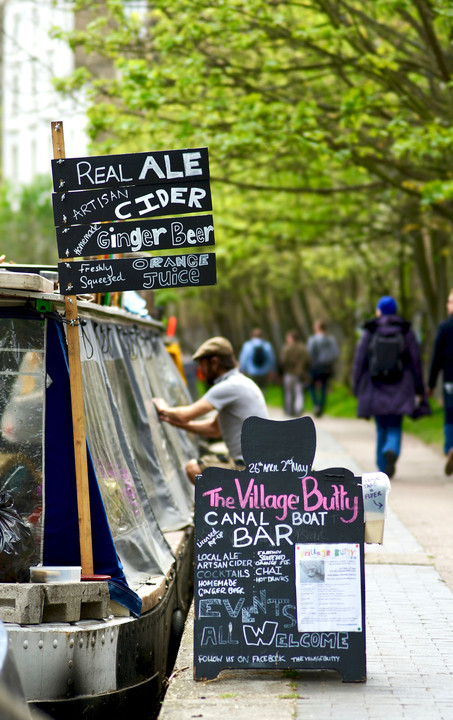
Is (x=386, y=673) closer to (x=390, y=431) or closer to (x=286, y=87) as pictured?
(x=390, y=431)

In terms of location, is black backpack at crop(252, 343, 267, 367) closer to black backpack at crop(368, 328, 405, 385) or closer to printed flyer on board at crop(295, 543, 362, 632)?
black backpack at crop(368, 328, 405, 385)

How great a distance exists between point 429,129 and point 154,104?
3.19 meters

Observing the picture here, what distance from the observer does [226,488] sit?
5.29 metres

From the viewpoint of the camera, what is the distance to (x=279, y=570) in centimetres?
527

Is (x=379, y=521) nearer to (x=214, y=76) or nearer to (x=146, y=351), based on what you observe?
(x=146, y=351)

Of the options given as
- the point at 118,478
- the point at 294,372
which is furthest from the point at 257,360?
→ the point at 118,478

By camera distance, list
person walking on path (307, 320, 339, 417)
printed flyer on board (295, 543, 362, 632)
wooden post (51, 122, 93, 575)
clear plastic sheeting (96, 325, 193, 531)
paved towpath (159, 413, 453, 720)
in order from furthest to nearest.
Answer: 1. person walking on path (307, 320, 339, 417)
2. clear plastic sheeting (96, 325, 193, 531)
3. wooden post (51, 122, 93, 575)
4. printed flyer on board (295, 543, 362, 632)
5. paved towpath (159, 413, 453, 720)

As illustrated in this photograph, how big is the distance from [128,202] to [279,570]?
1.99 meters

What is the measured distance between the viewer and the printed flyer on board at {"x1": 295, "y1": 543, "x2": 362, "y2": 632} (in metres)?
5.24

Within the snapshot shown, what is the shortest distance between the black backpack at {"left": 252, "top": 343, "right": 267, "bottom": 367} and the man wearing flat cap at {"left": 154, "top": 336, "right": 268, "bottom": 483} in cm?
1678

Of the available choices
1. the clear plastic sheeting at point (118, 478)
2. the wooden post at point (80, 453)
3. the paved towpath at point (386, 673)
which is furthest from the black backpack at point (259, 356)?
the wooden post at point (80, 453)

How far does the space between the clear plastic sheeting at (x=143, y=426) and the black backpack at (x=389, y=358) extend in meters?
3.88

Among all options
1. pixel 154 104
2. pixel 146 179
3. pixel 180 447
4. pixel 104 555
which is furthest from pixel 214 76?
pixel 104 555

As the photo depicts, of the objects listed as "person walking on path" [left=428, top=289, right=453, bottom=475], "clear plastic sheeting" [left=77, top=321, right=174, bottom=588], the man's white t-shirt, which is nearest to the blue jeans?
"person walking on path" [left=428, top=289, right=453, bottom=475]
